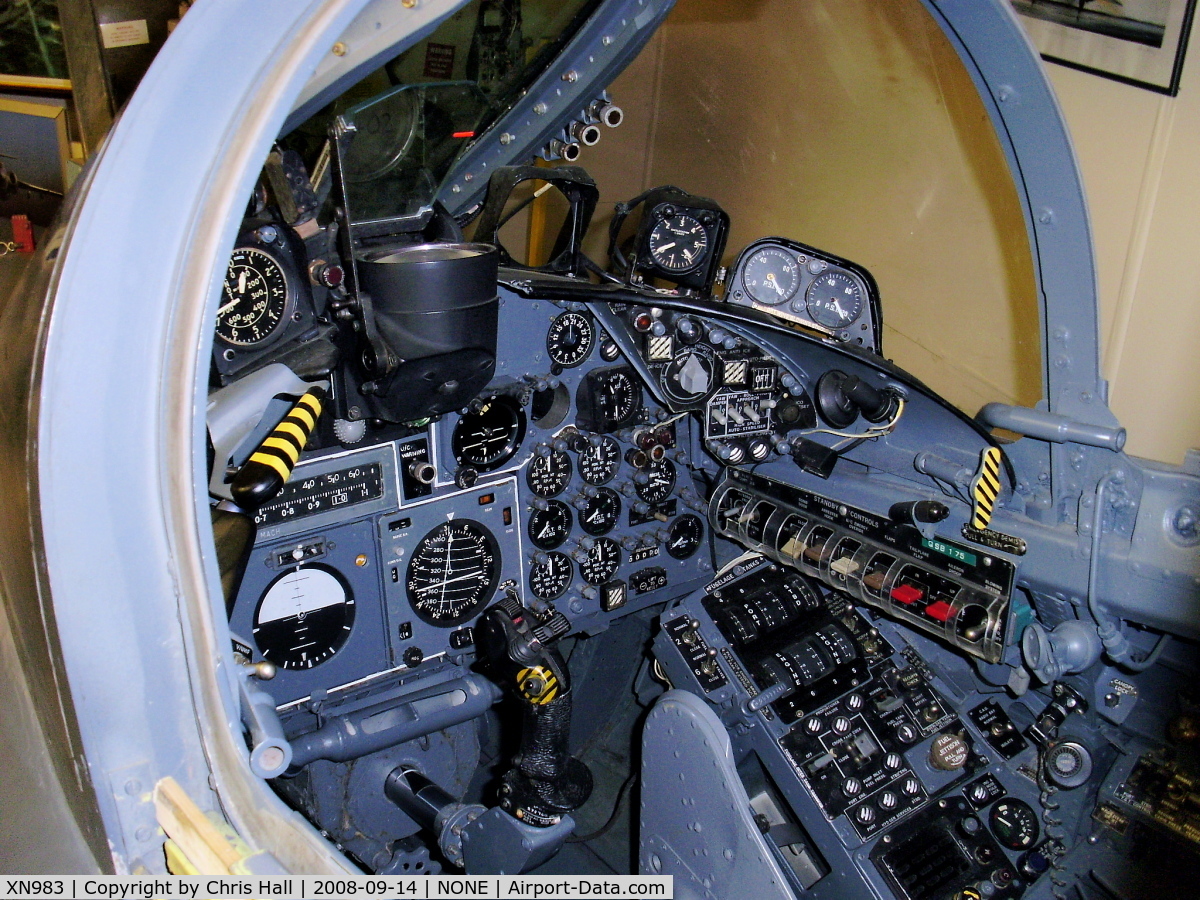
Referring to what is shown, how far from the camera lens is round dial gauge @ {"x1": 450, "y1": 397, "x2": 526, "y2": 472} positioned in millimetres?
2768

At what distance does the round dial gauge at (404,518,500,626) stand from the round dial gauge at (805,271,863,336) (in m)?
1.32

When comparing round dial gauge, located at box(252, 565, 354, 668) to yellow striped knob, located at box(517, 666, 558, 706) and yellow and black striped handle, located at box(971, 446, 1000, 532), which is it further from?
yellow and black striped handle, located at box(971, 446, 1000, 532)

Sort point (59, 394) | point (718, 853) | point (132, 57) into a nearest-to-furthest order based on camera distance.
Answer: point (59, 394) < point (718, 853) < point (132, 57)

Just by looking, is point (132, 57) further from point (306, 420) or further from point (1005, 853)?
point (1005, 853)

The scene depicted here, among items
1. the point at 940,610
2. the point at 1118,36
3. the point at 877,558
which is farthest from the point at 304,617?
the point at 1118,36

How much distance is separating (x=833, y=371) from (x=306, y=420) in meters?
1.75

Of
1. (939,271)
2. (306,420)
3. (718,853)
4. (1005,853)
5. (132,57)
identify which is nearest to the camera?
(306,420)

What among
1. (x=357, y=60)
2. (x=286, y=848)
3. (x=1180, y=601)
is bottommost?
(x=1180, y=601)

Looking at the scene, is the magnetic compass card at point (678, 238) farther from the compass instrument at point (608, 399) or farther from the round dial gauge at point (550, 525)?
the round dial gauge at point (550, 525)

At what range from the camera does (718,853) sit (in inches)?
106

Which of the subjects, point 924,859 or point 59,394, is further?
point 924,859

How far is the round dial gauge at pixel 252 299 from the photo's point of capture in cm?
204

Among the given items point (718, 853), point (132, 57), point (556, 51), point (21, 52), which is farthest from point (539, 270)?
point (21, 52)

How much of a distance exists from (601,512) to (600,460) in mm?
204
